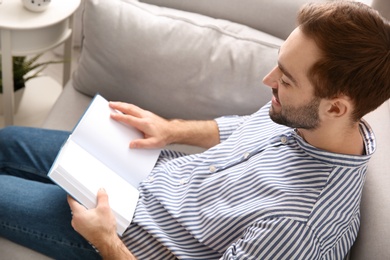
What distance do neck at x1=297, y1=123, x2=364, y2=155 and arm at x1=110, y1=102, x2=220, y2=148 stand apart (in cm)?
38

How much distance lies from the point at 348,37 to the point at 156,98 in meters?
0.69

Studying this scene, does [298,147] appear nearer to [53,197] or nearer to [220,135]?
[220,135]

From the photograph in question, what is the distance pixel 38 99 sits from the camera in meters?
2.25

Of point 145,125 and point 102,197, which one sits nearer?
point 102,197

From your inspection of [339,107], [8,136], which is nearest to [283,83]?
[339,107]

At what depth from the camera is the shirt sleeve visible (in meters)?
1.05

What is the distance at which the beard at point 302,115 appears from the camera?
1126mm

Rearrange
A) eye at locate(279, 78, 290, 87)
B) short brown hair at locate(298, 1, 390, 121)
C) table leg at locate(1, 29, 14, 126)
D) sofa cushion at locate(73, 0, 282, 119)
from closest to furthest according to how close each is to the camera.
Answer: short brown hair at locate(298, 1, 390, 121)
eye at locate(279, 78, 290, 87)
sofa cushion at locate(73, 0, 282, 119)
table leg at locate(1, 29, 14, 126)

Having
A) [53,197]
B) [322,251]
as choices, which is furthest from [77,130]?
[322,251]

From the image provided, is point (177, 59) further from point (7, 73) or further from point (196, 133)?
point (7, 73)

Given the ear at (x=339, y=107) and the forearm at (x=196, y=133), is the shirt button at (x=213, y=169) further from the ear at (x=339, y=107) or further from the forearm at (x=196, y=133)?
the ear at (x=339, y=107)

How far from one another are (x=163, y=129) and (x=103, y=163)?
203 mm

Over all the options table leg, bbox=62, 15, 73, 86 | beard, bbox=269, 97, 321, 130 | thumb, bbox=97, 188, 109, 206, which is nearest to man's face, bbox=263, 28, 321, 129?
beard, bbox=269, 97, 321, 130

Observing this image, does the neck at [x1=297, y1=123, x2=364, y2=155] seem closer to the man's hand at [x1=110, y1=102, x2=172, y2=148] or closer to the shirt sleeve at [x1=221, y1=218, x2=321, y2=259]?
the shirt sleeve at [x1=221, y1=218, x2=321, y2=259]
